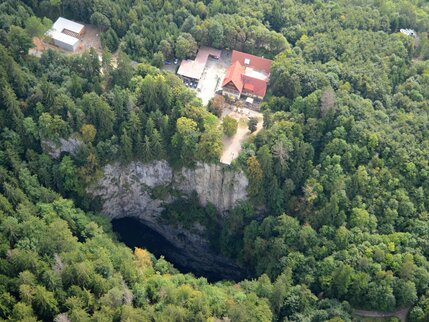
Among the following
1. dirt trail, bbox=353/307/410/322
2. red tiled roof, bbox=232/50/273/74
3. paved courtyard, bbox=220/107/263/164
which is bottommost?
dirt trail, bbox=353/307/410/322

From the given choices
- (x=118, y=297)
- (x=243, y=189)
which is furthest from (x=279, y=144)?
(x=118, y=297)

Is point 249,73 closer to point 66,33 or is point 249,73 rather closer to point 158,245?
point 66,33

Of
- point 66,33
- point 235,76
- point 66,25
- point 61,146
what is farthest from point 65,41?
point 235,76

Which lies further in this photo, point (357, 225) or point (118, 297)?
point (357, 225)

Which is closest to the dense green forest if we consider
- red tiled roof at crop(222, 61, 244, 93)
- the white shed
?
the white shed

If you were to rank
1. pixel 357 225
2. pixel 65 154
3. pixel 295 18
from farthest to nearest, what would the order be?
A: 1. pixel 295 18
2. pixel 65 154
3. pixel 357 225

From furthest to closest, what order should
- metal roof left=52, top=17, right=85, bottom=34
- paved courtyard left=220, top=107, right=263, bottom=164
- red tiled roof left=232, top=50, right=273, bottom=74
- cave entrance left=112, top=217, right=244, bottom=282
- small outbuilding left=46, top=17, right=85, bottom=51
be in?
1. metal roof left=52, top=17, right=85, bottom=34
2. cave entrance left=112, top=217, right=244, bottom=282
3. red tiled roof left=232, top=50, right=273, bottom=74
4. small outbuilding left=46, top=17, right=85, bottom=51
5. paved courtyard left=220, top=107, right=263, bottom=164

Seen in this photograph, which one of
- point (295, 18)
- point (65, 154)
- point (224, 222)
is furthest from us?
point (295, 18)

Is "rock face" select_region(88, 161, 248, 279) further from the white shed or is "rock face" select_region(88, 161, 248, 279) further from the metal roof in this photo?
the metal roof

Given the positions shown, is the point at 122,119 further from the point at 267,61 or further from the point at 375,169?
the point at 375,169
